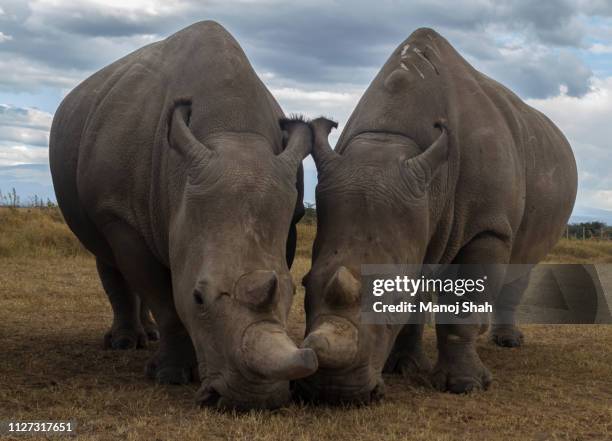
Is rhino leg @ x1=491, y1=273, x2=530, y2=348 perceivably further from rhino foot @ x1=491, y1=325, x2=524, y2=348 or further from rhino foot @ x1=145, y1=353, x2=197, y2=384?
rhino foot @ x1=145, y1=353, x2=197, y2=384

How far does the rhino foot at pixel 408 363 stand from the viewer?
277 inches

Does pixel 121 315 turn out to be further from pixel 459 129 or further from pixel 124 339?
pixel 459 129

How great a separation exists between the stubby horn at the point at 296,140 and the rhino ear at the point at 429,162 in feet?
2.17

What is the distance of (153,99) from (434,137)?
201 centimetres

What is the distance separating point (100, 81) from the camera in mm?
7953

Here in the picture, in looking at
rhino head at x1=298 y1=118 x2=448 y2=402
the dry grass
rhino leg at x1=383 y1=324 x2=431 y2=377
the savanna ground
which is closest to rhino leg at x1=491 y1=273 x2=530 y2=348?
the savanna ground

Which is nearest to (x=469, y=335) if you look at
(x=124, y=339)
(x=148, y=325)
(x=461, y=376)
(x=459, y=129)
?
(x=461, y=376)

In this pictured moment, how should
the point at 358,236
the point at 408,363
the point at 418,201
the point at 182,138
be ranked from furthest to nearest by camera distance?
the point at 408,363, the point at 418,201, the point at 182,138, the point at 358,236

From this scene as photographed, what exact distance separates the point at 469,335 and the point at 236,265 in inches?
85.9

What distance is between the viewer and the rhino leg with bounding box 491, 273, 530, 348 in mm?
9070

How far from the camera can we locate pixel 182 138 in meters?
5.59

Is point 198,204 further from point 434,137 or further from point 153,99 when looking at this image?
point 434,137

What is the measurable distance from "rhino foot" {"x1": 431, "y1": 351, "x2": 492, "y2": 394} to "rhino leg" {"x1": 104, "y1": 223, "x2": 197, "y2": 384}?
1.70 m

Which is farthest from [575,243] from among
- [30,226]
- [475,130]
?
[475,130]
